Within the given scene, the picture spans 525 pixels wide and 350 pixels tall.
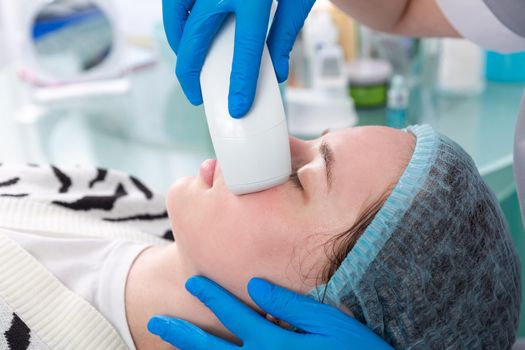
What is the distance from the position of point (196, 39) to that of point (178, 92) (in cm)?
119

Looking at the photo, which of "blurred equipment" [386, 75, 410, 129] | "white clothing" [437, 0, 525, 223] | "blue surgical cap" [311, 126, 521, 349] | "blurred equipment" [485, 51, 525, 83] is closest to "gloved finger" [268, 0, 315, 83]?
"blue surgical cap" [311, 126, 521, 349]

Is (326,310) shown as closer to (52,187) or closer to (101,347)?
(101,347)

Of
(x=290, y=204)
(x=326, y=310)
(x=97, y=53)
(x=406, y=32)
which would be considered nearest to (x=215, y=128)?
(x=290, y=204)

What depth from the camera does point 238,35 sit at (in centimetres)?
93

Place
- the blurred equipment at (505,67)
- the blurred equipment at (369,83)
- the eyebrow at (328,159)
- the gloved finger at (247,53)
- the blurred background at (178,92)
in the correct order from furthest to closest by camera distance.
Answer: the blurred equipment at (505,67), the blurred equipment at (369,83), the blurred background at (178,92), the eyebrow at (328,159), the gloved finger at (247,53)

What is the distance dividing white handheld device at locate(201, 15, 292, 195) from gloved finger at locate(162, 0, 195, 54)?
137mm

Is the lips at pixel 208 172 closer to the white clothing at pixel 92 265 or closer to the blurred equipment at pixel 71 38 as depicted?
the white clothing at pixel 92 265

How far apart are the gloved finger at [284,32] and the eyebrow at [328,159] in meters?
0.13

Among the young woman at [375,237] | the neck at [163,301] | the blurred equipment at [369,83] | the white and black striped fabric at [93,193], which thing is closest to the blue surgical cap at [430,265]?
the young woman at [375,237]

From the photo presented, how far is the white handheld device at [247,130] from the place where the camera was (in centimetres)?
89

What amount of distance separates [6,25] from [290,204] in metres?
1.97

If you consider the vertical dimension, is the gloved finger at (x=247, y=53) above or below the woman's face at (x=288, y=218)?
above

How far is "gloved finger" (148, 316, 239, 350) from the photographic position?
98 cm

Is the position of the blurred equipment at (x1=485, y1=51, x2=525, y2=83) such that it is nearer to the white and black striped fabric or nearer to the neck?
the white and black striped fabric
